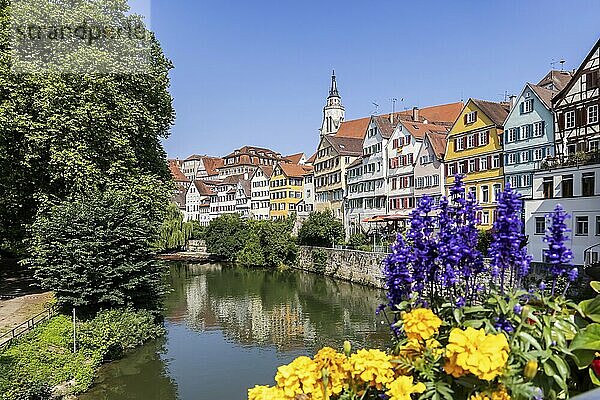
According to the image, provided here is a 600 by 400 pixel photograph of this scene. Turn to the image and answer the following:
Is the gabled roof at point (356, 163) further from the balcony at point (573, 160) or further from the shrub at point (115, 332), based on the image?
the shrub at point (115, 332)

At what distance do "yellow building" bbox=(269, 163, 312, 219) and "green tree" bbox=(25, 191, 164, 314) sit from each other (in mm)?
41601

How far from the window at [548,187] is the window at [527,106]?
5.80m

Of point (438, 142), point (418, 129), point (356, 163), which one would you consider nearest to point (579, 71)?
point (438, 142)

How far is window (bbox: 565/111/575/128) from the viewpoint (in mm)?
24766

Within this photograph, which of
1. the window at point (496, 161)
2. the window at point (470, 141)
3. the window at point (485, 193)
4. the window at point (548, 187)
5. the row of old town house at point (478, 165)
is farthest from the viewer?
the window at point (470, 141)

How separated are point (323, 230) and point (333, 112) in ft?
169

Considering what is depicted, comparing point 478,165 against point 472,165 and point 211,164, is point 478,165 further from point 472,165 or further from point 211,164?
point 211,164

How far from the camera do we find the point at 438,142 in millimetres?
34688

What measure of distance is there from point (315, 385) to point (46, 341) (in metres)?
12.9

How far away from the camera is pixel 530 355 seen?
1866mm

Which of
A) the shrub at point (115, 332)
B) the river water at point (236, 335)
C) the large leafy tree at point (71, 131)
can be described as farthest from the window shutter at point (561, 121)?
the shrub at point (115, 332)

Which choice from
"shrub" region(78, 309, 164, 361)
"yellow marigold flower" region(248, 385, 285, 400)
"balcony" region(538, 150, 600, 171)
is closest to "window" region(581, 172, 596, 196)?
"balcony" region(538, 150, 600, 171)

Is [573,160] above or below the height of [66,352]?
above

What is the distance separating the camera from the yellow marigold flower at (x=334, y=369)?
2137mm
